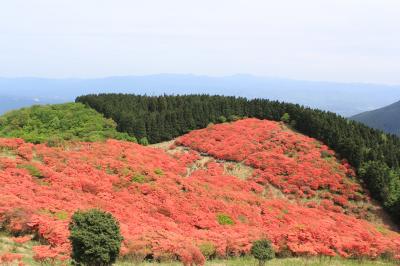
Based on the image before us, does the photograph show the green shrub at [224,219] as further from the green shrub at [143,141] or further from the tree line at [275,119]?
the green shrub at [143,141]

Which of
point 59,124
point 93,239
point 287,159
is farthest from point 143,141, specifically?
point 93,239

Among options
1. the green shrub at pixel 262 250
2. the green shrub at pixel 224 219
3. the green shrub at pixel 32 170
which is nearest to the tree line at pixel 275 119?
the green shrub at pixel 224 219

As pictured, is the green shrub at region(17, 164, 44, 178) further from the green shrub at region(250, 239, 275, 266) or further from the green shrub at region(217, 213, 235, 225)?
the green shrub at region(250, 239, 275, 266)

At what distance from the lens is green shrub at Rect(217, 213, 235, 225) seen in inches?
1266

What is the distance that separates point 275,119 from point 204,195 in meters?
37.8

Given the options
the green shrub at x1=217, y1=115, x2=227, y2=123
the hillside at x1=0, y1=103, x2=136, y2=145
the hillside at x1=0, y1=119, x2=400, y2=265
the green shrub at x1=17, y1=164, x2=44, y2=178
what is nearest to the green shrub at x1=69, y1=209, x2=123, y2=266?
the hillside at x1=0, y1=119, x2=400, y2=265

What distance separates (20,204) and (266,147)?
131ft

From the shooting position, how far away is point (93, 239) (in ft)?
51.2

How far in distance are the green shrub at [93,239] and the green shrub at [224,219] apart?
16736mm

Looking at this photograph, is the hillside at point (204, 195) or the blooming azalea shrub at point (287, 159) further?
the blooming azalea shrub at point (287, 159)

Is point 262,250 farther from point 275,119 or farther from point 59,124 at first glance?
point 275,119

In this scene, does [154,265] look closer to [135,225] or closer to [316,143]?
[135,225]

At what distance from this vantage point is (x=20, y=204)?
2238cm

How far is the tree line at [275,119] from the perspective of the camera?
4931cm
